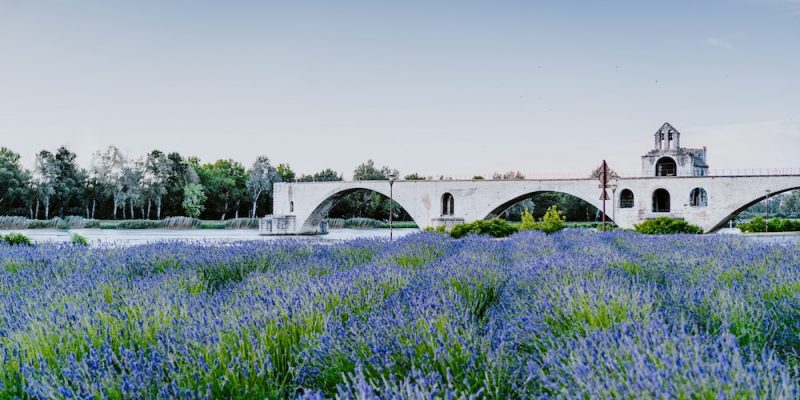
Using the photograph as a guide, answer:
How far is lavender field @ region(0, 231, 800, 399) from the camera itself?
1.80 meters

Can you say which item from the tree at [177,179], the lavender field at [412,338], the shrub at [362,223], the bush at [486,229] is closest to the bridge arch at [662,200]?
the bush at [486,229]

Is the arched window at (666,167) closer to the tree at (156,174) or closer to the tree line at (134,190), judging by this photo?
the tree line at (134,190)

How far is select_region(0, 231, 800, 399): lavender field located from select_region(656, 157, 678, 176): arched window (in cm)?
3266

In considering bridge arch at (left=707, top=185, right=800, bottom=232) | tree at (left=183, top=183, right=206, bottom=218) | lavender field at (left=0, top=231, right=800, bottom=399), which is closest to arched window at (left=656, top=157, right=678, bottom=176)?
bridge arch at (left=707, top=185, right=800, bottom=232)

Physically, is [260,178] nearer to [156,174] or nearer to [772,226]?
[156,174]

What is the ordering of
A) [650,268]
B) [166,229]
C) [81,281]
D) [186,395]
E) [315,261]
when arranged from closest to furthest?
1. [186,395]
2. [81,281]
3. [650,268]
4. [315,261]
5. [166,229]

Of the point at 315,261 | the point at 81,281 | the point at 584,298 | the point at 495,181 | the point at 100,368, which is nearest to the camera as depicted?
the point at 100,368

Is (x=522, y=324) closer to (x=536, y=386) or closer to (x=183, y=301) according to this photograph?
(x=536, y=386)

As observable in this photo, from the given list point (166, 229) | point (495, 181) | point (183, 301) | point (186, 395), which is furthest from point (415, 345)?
point (166, 229)

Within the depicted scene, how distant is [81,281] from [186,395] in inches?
112

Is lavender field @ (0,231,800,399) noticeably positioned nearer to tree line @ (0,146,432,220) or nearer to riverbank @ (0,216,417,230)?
riverbank @ (0,216,417,230)

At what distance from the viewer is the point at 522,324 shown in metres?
3.02

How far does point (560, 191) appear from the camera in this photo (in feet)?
108

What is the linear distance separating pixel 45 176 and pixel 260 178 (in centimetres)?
1687
